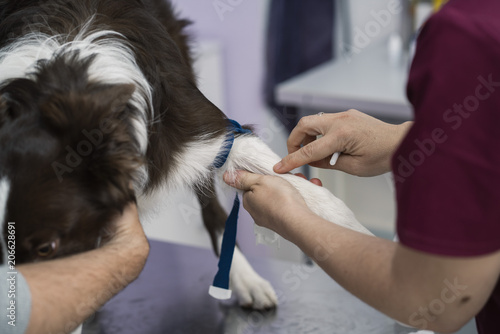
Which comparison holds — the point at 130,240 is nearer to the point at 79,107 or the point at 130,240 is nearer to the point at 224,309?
the point at 79,107

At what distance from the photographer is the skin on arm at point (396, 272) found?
77cm

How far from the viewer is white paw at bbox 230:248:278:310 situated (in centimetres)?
154

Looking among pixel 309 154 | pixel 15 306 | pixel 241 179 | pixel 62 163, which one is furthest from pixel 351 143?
pixel 15 306

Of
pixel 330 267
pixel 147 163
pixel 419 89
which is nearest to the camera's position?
pixel 419 89

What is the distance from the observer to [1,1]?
1.44 m

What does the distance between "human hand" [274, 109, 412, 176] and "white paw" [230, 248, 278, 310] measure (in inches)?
16.2

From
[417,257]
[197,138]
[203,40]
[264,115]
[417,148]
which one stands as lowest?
[264,115]

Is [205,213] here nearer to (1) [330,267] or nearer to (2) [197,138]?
(2) [197,138]

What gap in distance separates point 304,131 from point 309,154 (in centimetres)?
9

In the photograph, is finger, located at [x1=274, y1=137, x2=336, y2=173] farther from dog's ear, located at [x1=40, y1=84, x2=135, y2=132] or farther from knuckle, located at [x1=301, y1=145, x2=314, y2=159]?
dog's ear, located at [x1=40, y1=84, x2=135, y2=132]

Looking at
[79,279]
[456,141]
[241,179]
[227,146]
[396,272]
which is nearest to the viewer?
[456,141]

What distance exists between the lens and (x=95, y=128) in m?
1.04

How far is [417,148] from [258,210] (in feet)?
1.39

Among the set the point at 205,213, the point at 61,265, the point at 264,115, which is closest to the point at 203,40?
the point at 264,115
